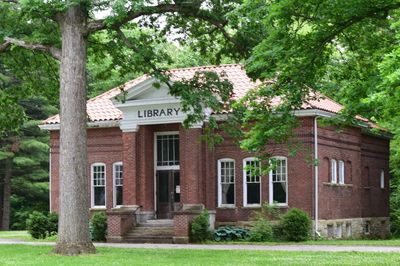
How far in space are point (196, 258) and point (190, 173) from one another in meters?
10.8

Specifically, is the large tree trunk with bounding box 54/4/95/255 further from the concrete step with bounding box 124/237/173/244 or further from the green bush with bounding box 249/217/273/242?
the green bush with bounding box 249/217/273/242

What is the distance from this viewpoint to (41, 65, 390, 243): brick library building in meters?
32.5

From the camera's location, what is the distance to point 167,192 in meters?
35.3

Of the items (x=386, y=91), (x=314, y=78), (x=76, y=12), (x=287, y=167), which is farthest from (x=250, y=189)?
(x=386, y=91)

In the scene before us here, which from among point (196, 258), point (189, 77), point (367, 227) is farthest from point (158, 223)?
point (196, 258)

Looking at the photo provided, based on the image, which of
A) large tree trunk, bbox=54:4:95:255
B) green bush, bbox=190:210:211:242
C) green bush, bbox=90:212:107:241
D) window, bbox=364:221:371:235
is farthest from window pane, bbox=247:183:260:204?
large tree trunk, bbox=54:4:95:255

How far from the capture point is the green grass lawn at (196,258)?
814 inches

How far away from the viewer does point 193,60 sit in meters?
53.6

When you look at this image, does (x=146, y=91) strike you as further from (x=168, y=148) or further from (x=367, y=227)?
(x=367, y=227)

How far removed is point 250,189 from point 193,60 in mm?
21193

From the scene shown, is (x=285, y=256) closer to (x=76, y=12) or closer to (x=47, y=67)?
(x=76, y=12)

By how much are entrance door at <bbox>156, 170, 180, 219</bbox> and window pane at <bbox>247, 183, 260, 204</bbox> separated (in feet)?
10.4

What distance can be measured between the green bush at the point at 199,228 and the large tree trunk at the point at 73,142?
718 cm

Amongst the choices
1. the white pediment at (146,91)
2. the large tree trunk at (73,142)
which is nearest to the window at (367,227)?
the white pediment at (146,91)
